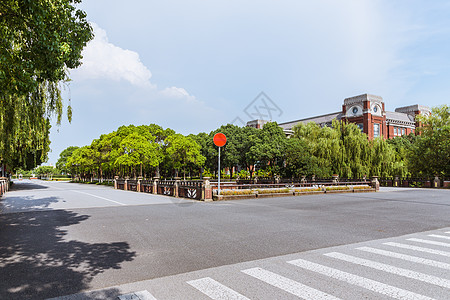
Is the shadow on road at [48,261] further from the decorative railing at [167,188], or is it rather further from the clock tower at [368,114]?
the clock tower at [368,114]

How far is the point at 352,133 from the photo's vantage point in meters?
38.4

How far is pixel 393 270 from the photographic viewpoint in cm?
525

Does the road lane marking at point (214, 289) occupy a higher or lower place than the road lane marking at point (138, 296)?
lower

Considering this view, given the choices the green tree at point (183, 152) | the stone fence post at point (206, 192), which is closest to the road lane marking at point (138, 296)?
the stone fence post at point (206, 192)

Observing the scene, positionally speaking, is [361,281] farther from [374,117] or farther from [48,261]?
[374,117]

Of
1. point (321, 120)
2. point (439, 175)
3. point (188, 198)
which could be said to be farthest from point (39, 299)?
point (321, 120)

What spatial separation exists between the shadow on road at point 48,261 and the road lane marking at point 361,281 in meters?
3.55

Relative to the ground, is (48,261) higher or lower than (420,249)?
higher

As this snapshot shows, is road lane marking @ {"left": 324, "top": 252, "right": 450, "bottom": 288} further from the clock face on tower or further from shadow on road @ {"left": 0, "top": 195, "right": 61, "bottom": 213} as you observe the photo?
the clock face on tower

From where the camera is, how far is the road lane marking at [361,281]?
4149 millimetres

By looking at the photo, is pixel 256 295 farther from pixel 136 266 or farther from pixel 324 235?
→ pixel 324 235

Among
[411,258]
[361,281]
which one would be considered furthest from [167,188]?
[361,281]

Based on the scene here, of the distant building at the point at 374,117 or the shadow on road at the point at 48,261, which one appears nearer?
the shadow on road at the point at 48,261

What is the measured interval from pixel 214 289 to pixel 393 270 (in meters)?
3.26
